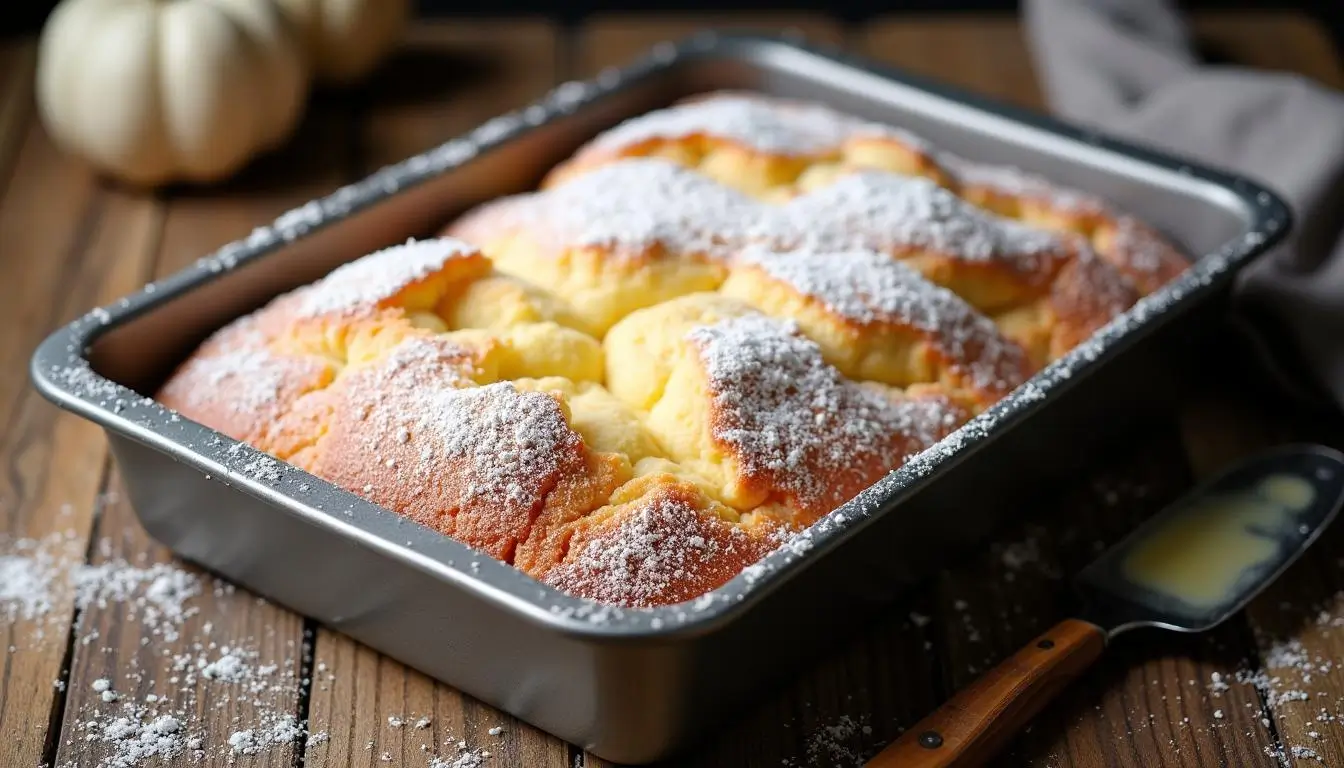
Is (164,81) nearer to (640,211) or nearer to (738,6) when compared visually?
(640,211)

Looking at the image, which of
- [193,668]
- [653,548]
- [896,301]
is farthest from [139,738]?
[896,301]

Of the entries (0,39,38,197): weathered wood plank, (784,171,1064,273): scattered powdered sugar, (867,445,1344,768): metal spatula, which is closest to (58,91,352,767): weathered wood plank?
(867,445,1344,768): metal spatula

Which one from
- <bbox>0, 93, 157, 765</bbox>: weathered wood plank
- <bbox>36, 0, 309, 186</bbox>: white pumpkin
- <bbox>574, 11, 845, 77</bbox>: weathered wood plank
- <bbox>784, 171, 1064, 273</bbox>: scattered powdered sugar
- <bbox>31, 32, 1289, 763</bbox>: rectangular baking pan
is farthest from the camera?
<bbox>574, 11, 845, 77</bbox>: weathered wood plank

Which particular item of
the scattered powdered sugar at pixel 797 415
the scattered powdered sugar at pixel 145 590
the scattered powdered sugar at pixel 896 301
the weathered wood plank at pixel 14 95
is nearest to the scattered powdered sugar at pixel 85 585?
the scattered powdered sugar at pixel 145 590

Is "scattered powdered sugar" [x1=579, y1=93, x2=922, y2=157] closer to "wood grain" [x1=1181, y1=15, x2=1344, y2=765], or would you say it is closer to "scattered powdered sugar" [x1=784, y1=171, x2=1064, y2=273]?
"scattered powdered sugar" [x1=784, y1=171, x2=1064, y2=273]

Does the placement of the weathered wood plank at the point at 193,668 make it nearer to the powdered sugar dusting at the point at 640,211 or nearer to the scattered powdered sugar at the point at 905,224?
the powdered sugar dusting at the point at 640,211

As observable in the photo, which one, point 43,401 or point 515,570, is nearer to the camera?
point 515,570

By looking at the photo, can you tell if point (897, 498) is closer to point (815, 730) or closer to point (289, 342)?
point (815, 730)
